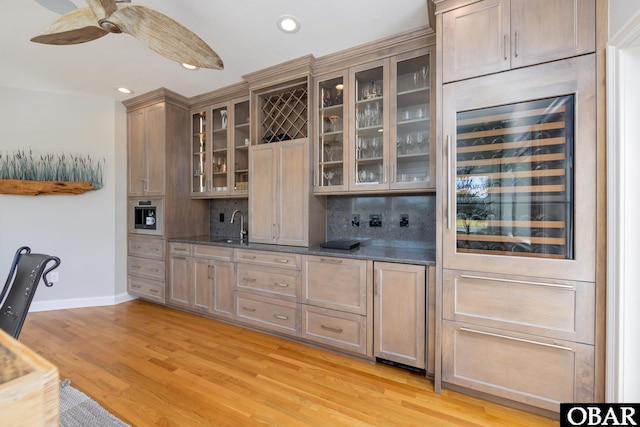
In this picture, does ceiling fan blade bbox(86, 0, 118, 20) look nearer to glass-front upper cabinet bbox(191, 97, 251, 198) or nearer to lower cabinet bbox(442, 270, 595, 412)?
glass-front upper cabinet bbox(191, 97, 251, 198)

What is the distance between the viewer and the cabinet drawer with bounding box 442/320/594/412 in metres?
1.51

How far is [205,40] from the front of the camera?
2264 millimetres

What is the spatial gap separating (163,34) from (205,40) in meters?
0.77

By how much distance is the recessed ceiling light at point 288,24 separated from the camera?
2.00 meters

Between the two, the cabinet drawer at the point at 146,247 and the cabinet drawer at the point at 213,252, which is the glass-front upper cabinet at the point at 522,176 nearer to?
the cabinet drawer at the point at 213,252

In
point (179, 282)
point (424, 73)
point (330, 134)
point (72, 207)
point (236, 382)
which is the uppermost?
point (424, 73)

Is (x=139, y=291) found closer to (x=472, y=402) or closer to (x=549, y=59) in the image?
(x=472, y=402)

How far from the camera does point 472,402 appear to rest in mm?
1744

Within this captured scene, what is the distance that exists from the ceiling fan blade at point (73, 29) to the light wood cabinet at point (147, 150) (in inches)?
64.8

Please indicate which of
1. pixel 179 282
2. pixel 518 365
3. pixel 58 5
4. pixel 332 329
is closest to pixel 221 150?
pixel 179 282

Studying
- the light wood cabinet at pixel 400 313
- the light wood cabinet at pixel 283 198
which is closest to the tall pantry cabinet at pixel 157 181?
the light wood cabinet at pixel 283 198

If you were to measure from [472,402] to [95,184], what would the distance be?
14.6 ft

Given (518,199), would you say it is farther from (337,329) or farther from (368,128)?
(337,329)

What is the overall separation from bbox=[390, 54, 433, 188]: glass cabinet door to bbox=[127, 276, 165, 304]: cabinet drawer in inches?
119
